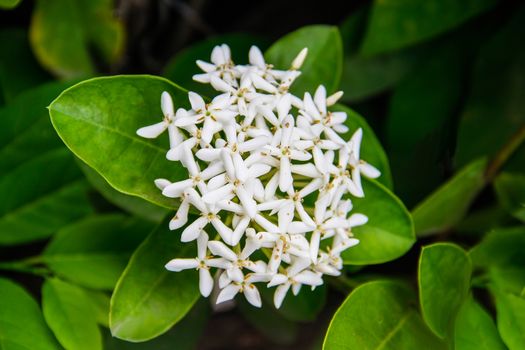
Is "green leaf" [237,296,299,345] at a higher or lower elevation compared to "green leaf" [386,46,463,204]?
lower

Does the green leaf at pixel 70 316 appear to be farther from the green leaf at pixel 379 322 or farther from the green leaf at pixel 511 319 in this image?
the green leaf at pixel 511 319

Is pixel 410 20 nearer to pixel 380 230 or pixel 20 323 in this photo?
pixel 380 230

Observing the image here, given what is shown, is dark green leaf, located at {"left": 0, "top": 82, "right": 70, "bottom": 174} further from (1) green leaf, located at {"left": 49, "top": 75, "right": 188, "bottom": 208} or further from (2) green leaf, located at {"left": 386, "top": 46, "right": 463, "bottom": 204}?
(2) green leaf, located at {"left": 386, "top": 46, "right": 463, "bottom": 204}

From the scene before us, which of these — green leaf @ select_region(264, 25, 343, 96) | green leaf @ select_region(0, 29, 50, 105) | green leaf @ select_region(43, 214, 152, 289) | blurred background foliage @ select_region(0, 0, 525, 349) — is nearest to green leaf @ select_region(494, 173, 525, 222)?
blurred background foliage @ select_region(0, 0, 525, 349)

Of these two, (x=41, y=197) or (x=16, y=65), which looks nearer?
(x=41, y=197)

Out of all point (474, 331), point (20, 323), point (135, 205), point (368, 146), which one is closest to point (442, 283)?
point (474, 331)

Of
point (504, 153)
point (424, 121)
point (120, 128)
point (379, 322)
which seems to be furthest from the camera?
point (424, 121)

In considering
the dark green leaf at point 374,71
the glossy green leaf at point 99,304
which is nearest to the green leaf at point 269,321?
the glossy green leaf at point 99,304
